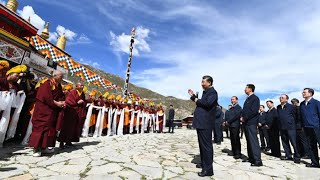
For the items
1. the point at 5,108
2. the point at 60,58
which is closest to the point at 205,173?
the point at 5,108

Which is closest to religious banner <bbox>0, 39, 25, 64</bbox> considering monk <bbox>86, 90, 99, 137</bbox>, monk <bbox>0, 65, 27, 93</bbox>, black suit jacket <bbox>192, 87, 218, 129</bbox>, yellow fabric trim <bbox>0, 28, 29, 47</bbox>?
yellow fabric trim <bbox>0, 28, 29, 47</bbox>

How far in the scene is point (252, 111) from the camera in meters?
5.77

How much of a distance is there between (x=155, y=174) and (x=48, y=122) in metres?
2.69

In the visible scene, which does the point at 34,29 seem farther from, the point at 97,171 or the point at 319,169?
the point at 319,169

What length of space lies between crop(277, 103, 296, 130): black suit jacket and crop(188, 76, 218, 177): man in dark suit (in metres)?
3.42

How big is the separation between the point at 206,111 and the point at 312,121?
124 inches

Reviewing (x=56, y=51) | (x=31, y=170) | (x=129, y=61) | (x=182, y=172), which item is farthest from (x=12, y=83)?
(x=129, y=61)

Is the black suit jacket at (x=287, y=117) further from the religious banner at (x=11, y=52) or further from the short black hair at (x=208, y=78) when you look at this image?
the religious banner at (x=11, y=52)

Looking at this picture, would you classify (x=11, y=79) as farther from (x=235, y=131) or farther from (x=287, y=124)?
(x=287, y=124)

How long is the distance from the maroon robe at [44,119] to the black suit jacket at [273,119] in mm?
6619

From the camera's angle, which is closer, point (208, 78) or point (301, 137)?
point (208, 78)

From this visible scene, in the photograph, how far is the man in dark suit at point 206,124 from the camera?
4297 millimetres

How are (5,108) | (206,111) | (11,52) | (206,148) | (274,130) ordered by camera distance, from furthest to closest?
1. (11,52)
2. (274,130)
3. (5,108)
4. (206,111)
5. (206,148)

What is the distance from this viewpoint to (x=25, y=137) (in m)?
6.16
